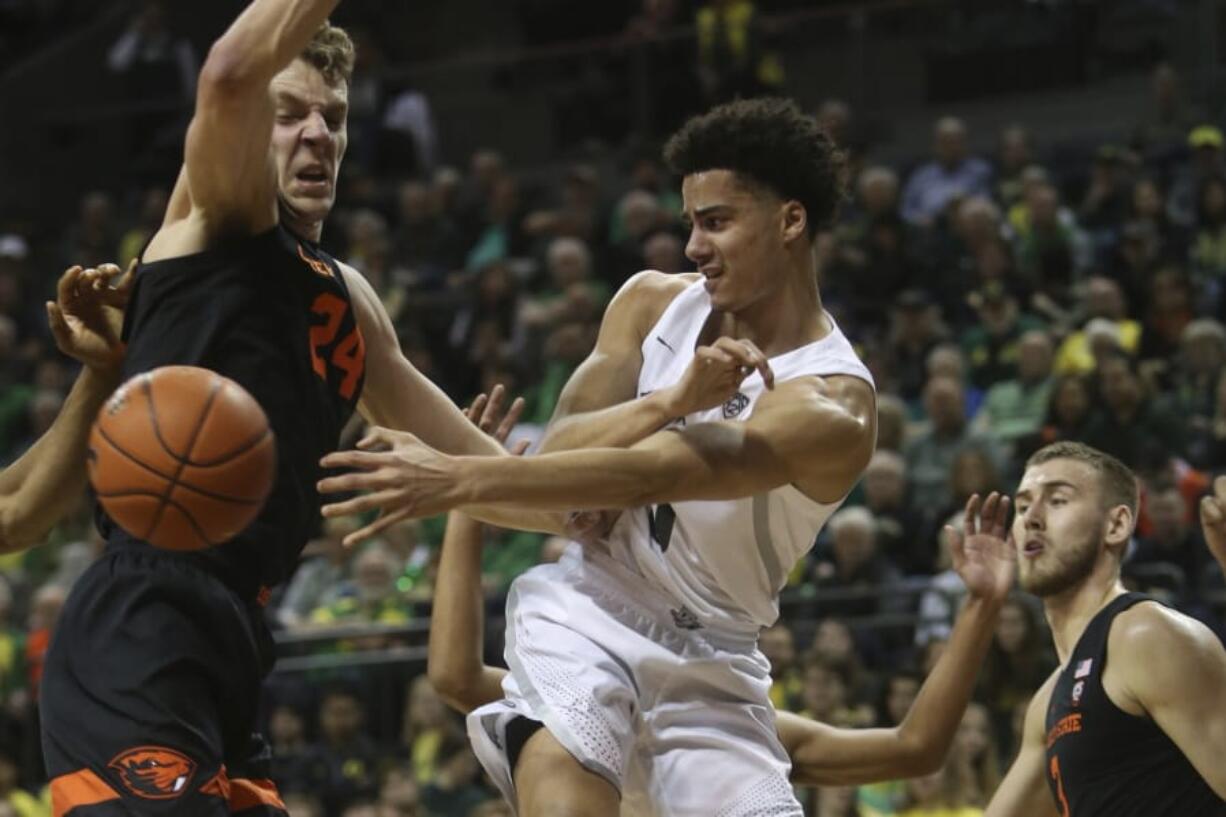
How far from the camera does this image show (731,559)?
17.4 feet

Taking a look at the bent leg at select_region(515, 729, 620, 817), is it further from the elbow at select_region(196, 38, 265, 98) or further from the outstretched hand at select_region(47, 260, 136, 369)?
the elbow at select_region(196, 38, 265, 98)

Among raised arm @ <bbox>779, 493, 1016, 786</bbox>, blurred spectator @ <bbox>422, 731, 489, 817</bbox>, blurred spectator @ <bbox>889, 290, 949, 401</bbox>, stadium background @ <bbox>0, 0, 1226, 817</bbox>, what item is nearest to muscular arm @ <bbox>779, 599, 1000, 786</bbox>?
raised arm @ <bbox>779, 493, 1016, 786</bbox>

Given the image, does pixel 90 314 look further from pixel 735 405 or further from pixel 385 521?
pixel 735 405

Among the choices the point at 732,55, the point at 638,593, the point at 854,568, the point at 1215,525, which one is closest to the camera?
the point at 638,593

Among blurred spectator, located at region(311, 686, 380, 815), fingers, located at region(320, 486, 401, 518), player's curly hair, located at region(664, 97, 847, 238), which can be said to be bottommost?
blurred spectator, located at region(311, 686, 380, 815)

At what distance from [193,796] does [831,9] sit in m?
12.1

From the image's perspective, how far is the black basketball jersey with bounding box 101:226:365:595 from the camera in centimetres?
435

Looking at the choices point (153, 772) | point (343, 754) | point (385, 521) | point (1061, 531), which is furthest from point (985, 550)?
point (343, 754)

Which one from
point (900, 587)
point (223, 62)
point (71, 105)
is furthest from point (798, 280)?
point (71, 105)

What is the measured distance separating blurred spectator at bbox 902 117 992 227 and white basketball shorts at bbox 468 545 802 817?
8539 millimetres

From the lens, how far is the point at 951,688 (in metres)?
5.98

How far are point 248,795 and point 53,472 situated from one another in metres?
1.04

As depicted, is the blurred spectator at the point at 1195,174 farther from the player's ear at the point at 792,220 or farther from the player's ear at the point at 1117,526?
the player's ear at the point at 792,220

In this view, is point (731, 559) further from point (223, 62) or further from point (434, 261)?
point (434, 261)
